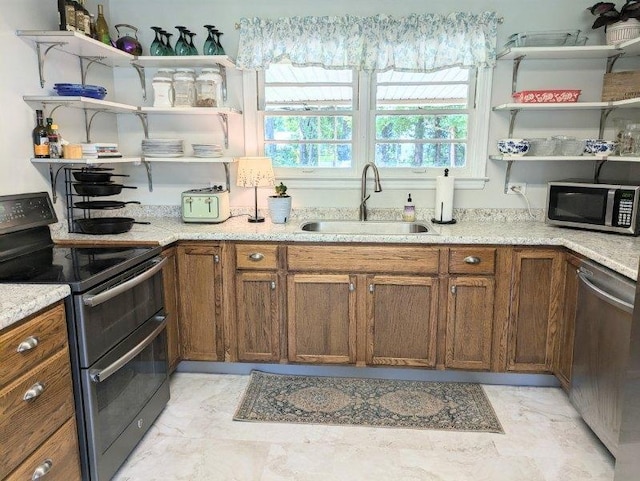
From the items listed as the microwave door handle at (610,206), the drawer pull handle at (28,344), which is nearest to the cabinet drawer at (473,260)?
the microwave door handle at (610,206)

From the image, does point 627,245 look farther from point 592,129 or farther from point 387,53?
point 387,53

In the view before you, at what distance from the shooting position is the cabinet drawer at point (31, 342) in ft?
4.54

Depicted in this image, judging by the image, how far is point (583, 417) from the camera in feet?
7.42

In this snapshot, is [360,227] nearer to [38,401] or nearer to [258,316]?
[258,316]

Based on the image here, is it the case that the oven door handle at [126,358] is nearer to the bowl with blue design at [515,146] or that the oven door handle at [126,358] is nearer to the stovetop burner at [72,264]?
the stovetop burner at [72,264]

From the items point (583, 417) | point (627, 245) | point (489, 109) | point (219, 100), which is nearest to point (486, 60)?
point (489, 109)

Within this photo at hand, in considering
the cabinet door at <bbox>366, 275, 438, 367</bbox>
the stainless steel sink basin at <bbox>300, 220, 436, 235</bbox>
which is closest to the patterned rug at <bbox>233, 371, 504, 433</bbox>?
the cabinet door at <bbox>366, 275, 438, 367</bbox>

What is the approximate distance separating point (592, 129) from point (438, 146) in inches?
37.3

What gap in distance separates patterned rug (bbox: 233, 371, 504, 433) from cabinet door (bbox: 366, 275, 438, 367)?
0.53 ft

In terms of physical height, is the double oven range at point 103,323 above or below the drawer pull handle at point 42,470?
above

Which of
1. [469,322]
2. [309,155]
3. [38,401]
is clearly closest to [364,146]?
[309,155]

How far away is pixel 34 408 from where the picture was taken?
150 centimetres

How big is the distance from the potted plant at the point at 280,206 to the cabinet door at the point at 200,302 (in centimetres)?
48

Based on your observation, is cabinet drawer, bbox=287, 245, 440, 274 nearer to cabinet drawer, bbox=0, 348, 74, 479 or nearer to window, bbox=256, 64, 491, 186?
window, bbox=256, 64, 491, 186
